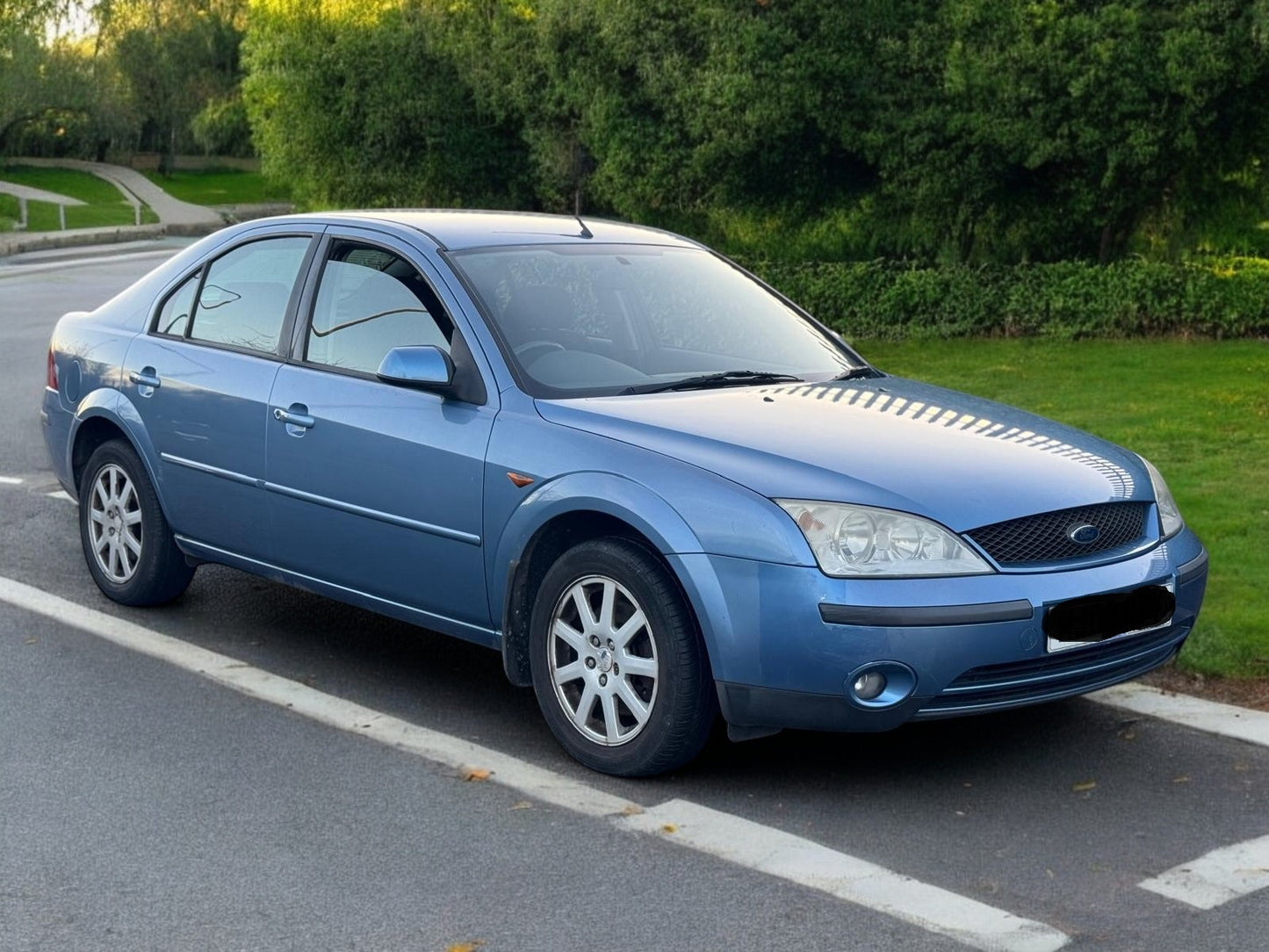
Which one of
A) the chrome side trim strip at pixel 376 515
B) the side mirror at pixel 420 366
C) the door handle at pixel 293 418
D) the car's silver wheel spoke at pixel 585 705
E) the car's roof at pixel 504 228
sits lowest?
the car's silver wheel spoke at pixel 585 705

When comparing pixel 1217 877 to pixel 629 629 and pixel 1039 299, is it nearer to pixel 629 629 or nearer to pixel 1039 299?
pixel 629 629

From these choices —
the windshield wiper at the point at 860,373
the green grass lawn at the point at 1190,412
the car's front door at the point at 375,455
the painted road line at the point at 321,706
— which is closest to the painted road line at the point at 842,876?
the painted road line at the point at 321,706

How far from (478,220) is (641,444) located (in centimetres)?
169

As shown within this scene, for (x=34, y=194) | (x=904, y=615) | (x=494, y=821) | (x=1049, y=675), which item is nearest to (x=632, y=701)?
(x=494, y=821)

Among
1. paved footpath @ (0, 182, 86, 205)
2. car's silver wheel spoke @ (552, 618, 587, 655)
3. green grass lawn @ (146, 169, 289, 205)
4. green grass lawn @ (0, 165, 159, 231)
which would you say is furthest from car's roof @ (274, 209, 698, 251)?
green grass lawn @ (146, 169, 289, 205)

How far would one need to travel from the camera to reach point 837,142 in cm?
1916

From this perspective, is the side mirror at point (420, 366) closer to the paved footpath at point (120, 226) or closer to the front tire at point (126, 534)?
the front tire at point (126, 534)

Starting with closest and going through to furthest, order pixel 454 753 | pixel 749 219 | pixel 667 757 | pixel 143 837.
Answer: pixel 143 837 → pixel 667 757 → pixel 454 753 → pixel 749 219

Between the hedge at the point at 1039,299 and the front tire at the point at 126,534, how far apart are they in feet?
37.8

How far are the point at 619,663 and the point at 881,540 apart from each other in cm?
89

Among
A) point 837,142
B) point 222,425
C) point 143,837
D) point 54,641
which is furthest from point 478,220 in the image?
point 837,142

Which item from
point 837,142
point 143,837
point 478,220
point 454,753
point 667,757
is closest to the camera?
point 143,837

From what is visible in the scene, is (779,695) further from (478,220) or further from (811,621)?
(478,220)

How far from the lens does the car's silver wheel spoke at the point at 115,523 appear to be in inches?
290
